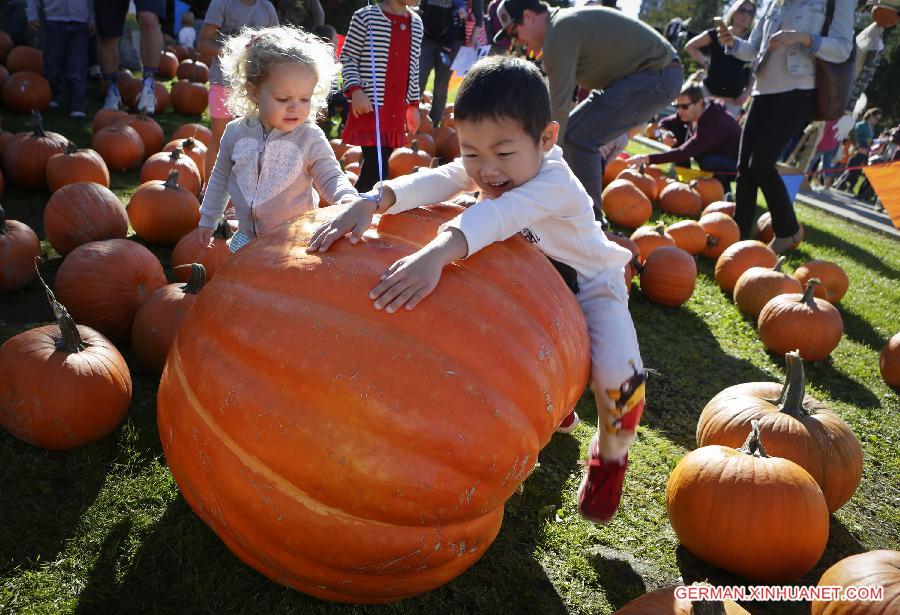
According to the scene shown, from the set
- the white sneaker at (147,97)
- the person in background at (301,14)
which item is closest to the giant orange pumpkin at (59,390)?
the person in background at (301,14)

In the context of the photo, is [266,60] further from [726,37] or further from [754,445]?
[726,37]

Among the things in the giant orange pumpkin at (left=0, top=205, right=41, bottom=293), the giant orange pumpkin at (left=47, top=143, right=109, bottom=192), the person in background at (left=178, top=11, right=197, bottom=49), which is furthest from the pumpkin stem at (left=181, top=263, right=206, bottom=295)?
the person in background at (left=178, top=11, right=197, bottom=49)

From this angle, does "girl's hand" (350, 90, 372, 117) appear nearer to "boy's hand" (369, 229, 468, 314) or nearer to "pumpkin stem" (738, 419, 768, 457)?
"boy's hand" (369, 229, 468, 314)

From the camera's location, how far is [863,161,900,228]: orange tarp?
24.8ft

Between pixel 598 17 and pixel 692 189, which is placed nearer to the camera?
pixel 598 17

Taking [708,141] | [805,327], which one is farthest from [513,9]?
[708,141]

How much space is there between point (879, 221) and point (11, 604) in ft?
44.1

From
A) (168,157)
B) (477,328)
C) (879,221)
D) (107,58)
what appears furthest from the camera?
(879,221)

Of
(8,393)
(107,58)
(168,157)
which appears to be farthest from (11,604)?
(107,58)

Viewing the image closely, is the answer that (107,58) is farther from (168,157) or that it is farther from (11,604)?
(11,604)

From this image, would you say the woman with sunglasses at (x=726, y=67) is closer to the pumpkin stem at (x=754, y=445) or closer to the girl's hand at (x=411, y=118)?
the girl's hand at (x=411, y=118)

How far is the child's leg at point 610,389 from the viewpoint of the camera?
8.48 ft

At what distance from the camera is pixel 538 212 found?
2.37m

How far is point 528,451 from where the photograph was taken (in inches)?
81.6
